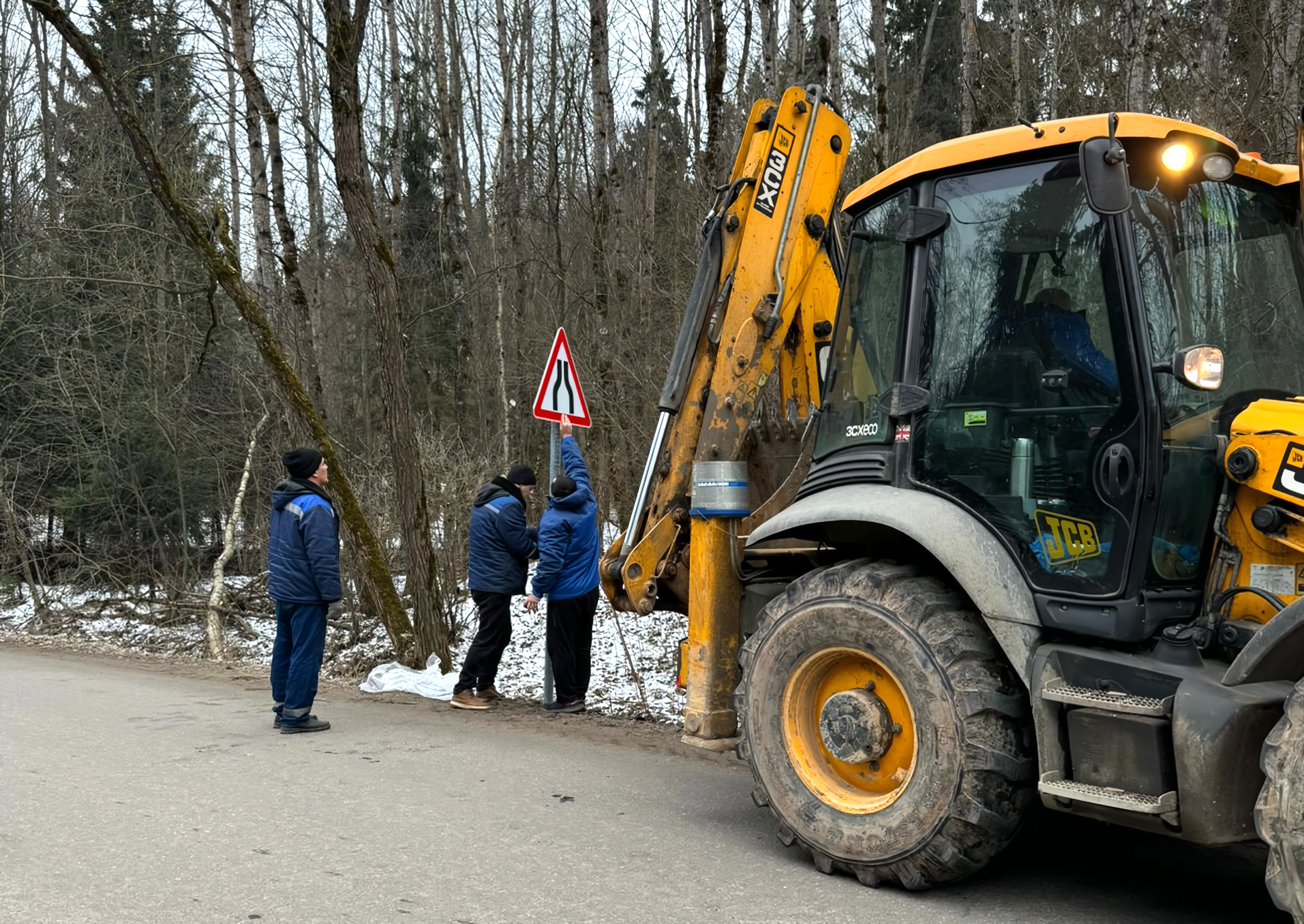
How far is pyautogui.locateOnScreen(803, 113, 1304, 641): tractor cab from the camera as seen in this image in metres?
4.02

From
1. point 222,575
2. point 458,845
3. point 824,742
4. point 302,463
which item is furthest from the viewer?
point 222,575

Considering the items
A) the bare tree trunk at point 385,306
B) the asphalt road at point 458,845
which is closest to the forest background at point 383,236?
the bare tree trunk at point 385,306

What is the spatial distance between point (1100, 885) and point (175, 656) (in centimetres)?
1104

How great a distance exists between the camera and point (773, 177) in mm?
6180

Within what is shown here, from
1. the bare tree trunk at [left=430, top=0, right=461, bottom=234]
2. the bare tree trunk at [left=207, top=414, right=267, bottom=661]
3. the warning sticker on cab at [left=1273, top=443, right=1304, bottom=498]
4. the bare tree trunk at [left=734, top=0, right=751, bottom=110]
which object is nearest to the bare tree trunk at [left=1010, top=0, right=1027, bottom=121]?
the bare tree trunk at [left=734, top=0, right=751, bottom=110]

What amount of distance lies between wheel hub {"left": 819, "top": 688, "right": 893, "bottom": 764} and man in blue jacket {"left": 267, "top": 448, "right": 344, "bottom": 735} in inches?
172

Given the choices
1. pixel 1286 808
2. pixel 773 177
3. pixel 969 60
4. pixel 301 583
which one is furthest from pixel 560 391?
pixel 969 60

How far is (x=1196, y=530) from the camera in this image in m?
4.05

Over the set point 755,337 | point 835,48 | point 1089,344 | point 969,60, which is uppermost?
point 835,48

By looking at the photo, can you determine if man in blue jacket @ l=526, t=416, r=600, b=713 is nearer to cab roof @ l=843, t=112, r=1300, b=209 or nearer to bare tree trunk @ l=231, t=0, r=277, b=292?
cab roof @ l=843, t=112, r=1300, b=209

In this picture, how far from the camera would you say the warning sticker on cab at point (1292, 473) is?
373cm

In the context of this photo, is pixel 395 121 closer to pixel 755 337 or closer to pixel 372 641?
pixel 372 641

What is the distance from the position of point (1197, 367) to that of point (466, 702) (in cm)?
653

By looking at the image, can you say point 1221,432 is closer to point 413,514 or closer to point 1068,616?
point 1068,616
